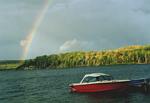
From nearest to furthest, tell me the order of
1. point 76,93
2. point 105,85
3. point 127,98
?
point 127,98 < point 105,85 < point 76,93

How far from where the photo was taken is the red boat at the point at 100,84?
66200 millimetres

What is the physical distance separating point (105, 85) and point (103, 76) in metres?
2.42

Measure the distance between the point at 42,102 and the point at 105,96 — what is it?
37.1ft

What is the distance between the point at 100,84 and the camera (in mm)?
67562

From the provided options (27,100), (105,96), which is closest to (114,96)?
(105,96)

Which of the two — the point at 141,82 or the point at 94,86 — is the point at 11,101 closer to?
the point at 94,86

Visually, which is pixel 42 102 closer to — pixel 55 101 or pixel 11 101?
pixel 55 101

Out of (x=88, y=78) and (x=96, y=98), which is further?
(x=88, y=78)

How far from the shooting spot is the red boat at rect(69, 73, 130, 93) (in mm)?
66200

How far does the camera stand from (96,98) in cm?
6512

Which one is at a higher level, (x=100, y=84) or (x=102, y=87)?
(x=100, y=84)

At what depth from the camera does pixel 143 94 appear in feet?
219

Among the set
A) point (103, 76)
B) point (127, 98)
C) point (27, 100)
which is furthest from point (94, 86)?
point (27, 100)

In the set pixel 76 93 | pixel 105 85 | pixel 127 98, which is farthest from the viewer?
pixel 76 93
